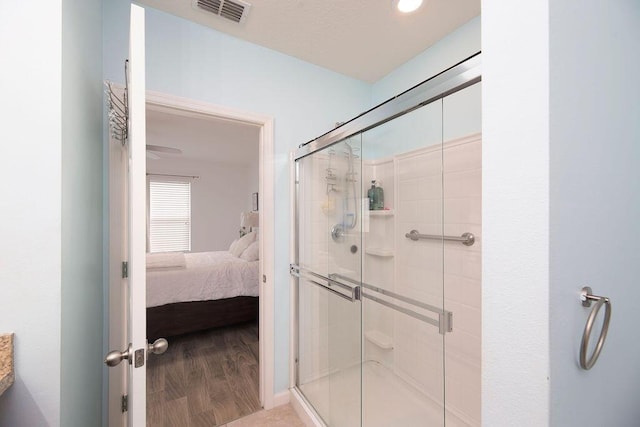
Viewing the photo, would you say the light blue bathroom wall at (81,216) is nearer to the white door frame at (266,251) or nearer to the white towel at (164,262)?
the white door frame at (266,251)

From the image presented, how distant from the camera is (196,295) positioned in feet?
9.78

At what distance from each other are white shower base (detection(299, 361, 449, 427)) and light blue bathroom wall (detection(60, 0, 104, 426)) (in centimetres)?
120

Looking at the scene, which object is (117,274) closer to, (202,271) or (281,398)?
(281,398)

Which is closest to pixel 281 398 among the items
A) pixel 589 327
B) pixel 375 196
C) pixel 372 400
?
pixel 372 400

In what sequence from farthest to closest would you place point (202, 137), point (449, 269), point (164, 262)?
point (202, 137) → point (164, 262) → point (449, 269)

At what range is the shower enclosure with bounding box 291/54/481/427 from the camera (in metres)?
1.43

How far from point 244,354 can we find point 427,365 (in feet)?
5.96

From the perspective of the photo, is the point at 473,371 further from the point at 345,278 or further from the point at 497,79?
the point at 497,79

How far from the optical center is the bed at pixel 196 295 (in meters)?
2.80

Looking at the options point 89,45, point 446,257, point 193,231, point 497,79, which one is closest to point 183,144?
point 193,231

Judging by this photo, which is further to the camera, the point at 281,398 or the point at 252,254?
the point at 252,254

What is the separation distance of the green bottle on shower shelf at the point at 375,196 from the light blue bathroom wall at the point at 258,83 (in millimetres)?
618

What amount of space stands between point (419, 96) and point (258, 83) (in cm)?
121

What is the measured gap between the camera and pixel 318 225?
6.13 feet
